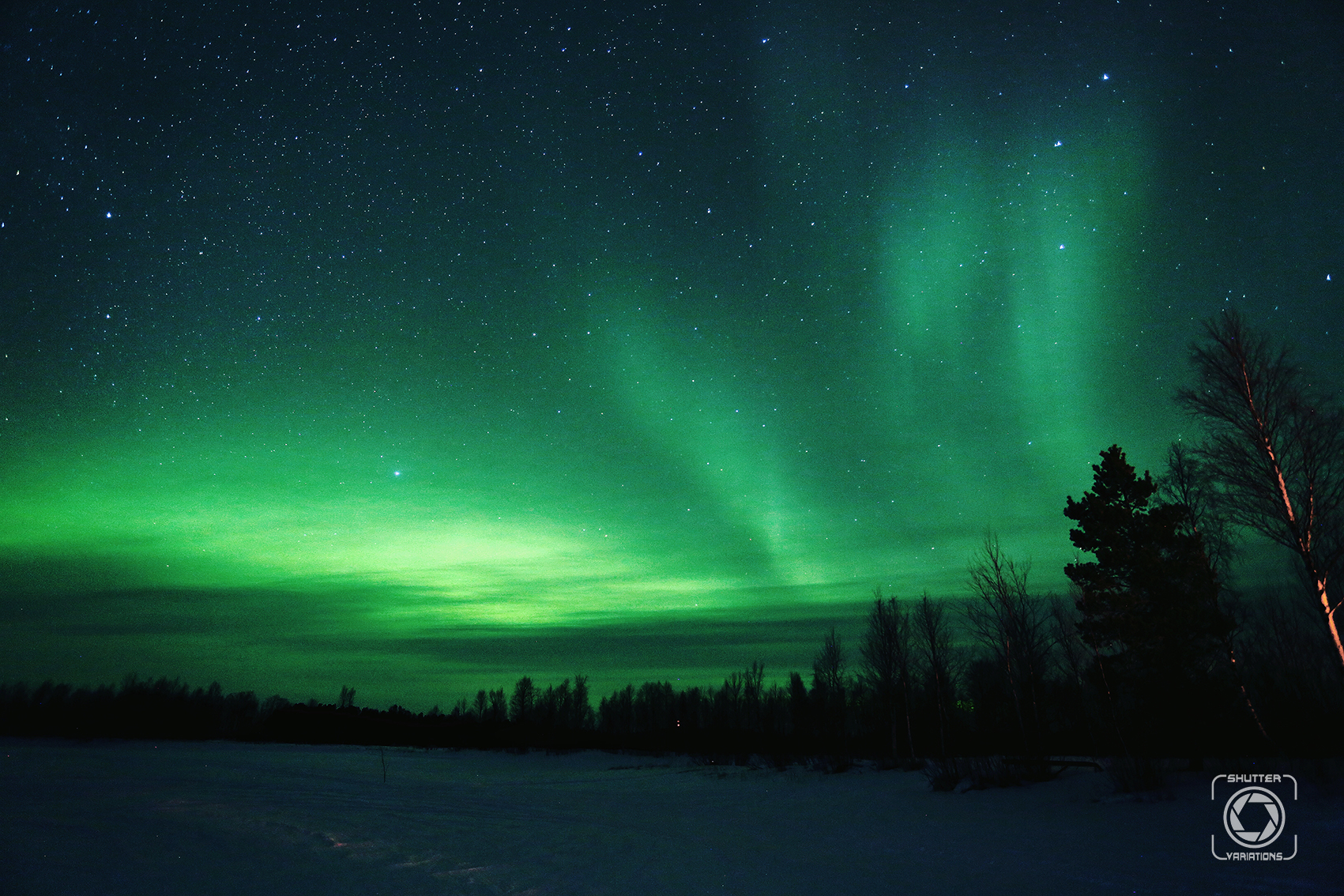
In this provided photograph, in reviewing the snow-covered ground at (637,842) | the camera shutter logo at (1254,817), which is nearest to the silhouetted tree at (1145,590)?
the snow-covered ground at (637,842)

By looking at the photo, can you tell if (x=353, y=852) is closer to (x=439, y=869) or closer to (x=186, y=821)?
(x=439, y=869)

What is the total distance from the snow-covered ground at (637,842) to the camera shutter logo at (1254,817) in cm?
30

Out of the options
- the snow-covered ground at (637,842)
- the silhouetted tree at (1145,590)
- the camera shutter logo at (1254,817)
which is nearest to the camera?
the snow-covered ground at (637,842)

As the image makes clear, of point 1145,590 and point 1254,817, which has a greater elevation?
point 1145,590

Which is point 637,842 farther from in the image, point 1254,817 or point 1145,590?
point 1145,590

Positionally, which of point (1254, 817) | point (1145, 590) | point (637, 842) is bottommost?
point (637, 842)

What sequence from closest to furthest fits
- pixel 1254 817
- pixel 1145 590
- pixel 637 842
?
1. pixel 1254 817
2. pixel 637 842
3. pixel 1145 590

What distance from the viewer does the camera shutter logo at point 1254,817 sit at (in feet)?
31.2

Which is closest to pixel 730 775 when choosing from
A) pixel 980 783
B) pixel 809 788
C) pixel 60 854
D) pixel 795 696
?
pixel 809 788

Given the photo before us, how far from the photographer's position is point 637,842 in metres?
13.5

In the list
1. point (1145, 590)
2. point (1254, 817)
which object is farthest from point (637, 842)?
point (1145, 590)

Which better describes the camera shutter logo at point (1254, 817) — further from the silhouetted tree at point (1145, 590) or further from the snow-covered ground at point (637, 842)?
the silhouetted tree at point (1145, 590)

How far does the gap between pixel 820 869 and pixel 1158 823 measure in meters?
6.57

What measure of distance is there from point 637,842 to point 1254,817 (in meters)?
11.4
